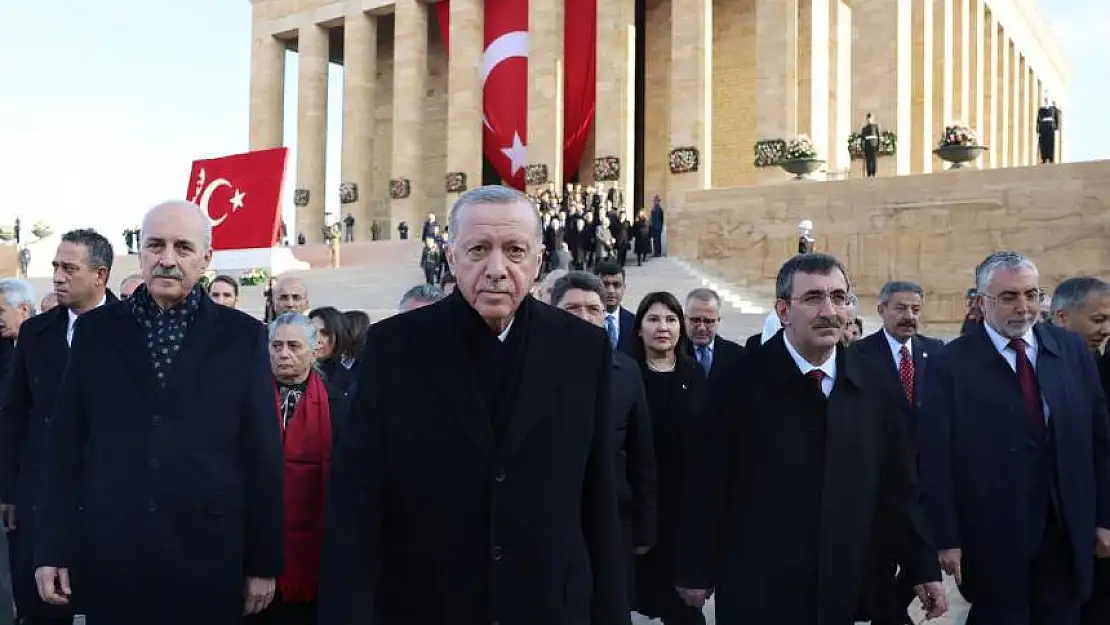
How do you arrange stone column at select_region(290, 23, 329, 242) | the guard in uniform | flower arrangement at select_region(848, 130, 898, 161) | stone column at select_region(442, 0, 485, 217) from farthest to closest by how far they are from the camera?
stone column at select_region(290, 23, 329, 242) → stone column at select_region(442, 0, 485, 217) → flower arrangement at select_region(848, 130, 898, 161) → the guard in uniform

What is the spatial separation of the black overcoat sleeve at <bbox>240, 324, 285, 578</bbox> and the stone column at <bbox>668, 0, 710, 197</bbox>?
65.0 ft

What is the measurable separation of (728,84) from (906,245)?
480 inches

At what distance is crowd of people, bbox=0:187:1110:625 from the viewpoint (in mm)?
2113

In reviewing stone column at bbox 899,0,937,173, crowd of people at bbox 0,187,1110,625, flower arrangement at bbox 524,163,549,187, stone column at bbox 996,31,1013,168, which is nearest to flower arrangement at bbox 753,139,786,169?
stone column at bbox 899,0,937,173

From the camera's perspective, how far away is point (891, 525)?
10.3ft

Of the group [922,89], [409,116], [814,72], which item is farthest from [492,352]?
[409,116]

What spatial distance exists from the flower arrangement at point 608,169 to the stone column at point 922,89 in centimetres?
736

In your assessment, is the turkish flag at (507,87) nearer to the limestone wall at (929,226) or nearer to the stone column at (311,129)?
the stone column at (311,129)

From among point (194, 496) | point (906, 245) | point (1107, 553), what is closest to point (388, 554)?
point (194, 496)

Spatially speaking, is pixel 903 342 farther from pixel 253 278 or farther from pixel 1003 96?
pixel 1003 96

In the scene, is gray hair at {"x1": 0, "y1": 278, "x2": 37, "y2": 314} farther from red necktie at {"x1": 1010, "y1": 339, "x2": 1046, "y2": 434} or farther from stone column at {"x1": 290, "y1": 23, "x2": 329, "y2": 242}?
stone column at {"x1": 290, "y1": 23, "x2": 329, "y2": 242}

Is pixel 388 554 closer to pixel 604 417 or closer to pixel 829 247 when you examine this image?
pixel 604 417

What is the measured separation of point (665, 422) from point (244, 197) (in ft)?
68.2

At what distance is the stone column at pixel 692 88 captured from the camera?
73.0 feet
